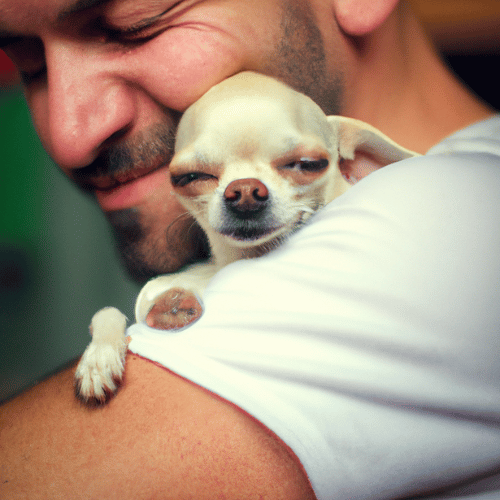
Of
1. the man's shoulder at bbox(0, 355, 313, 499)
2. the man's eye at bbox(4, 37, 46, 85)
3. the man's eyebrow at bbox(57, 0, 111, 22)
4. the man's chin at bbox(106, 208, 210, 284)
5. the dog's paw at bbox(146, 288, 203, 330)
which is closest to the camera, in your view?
the man's shoulder at bbox(0, 355, 313, 499)

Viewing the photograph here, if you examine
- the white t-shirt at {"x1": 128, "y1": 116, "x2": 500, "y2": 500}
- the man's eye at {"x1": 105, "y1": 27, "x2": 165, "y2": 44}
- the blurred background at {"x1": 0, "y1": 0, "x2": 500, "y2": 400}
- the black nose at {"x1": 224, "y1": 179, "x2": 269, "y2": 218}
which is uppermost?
the man's eye at {"x1": 105, "y1": 27, "x2": 165, "y2": 44}

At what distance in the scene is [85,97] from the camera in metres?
0.69

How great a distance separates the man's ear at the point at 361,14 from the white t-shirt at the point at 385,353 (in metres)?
0.43

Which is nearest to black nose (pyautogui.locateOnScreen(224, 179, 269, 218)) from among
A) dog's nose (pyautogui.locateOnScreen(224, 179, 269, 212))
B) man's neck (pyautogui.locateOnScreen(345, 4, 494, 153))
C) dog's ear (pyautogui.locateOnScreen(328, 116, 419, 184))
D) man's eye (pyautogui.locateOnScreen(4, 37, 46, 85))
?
dog's nose (pyautogui.locateOnScreen(224, 179, 269, 212))

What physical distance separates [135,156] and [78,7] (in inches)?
10.2

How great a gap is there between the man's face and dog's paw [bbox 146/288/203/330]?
1.05 feet

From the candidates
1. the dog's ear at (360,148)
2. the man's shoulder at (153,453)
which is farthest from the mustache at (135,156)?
the man's shoulder at (153,453)

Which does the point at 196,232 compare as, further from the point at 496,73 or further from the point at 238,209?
the point at 496,73

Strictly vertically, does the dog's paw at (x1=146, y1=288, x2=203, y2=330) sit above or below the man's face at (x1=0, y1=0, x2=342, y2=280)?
below

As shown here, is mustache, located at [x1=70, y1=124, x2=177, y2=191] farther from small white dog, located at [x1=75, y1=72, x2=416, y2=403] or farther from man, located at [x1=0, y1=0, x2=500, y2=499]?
man, located at [x1=0, y1=0, x2=500, y2=499]

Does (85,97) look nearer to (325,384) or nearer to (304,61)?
(304,61)

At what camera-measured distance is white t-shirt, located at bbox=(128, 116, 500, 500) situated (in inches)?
15.5

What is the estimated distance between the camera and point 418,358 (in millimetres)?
405

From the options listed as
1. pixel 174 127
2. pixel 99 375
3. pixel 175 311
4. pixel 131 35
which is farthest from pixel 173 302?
pixel 131 35
